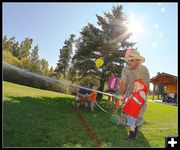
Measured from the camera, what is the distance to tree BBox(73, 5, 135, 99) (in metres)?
14.6

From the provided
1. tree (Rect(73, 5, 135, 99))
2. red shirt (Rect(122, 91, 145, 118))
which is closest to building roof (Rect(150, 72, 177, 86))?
tree (Rect(73, 5, 135, 99))

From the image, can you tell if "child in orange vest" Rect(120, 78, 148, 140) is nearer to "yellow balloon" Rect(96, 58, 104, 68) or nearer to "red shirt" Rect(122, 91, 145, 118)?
"red shirt" Rect(122, 91, 145, 118)

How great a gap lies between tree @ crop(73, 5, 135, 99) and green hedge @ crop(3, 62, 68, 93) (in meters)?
2.03

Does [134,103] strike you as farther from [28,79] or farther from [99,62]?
[28,79]

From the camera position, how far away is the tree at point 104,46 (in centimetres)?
Result: 1463

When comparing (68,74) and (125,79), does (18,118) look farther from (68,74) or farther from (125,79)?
(68,74)

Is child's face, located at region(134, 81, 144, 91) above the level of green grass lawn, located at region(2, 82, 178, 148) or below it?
above

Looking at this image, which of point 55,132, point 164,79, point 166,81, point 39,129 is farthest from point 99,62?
point 166,81

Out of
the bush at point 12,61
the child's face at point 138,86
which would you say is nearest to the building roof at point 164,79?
the bush at point 12,61

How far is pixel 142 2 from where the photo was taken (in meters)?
5.52

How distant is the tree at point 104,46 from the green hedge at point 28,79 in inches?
80.1

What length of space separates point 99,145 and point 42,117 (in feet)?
8.99

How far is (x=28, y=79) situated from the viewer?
15.5m

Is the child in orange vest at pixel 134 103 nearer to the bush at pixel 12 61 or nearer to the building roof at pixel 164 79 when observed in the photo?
the bush at pixel 12 61
